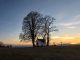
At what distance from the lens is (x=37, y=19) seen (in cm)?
7550

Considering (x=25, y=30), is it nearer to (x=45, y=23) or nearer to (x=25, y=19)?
(x=25, y=19)

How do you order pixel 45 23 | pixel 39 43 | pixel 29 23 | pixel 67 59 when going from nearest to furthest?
pixel 67 59
pixel 29 23
pixel 45 23
pixel 39 43

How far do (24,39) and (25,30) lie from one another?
4.09 meters

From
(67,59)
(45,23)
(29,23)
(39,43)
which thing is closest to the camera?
(67,59)

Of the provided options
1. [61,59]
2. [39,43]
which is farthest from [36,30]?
[61,59]

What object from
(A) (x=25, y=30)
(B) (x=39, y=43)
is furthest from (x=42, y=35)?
(B) (x=39, y=43)

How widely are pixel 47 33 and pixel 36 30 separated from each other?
566 centimetres

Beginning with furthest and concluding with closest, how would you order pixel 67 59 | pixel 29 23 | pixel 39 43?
pixel 39 43, pixel 29 23, pixel 67 59

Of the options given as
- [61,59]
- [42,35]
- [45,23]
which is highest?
[45,23]

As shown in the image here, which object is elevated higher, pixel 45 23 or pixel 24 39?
pixel 45 23

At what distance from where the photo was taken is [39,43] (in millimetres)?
89812

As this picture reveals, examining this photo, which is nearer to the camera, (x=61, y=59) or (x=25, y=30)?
(x=61, y=59)

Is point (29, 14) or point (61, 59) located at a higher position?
point (29, 14)

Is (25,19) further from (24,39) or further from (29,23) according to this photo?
(24,39)
